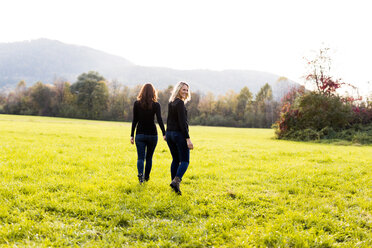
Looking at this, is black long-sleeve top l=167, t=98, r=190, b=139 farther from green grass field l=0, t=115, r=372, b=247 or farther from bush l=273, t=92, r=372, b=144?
bush l=273, t=92, r=372, b=144

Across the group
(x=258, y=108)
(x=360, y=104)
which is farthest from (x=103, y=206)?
(x=258, y=108)

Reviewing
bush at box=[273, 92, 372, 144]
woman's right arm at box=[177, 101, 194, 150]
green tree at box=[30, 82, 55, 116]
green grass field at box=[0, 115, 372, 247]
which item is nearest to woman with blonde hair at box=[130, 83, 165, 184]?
woman's right arm at box=[177, 101, 194, 150]

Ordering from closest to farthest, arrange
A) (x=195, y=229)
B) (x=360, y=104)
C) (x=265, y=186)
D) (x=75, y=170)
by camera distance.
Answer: (x=195, y=229)
(x=265, y=186)
(x=75, y=170)
(x=360, y=104)

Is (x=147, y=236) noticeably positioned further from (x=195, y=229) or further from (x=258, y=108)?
(x=258, y=108)

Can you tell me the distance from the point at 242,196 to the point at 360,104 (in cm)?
2750

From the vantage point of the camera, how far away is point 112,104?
283 ft

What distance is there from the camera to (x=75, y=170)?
8.10 m

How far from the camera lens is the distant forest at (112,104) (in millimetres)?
81375

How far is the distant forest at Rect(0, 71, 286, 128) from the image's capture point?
267 feet

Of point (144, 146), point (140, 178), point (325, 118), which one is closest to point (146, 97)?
point (144, 146)

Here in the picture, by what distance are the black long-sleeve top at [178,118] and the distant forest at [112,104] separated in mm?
73796

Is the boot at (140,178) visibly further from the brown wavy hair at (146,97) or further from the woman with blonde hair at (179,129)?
the brown wavy hair at (146,97)

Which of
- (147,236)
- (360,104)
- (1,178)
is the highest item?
(360,104)

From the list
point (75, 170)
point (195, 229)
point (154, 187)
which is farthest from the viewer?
point (75, 170)
